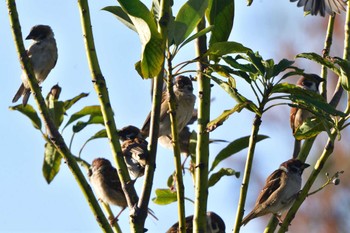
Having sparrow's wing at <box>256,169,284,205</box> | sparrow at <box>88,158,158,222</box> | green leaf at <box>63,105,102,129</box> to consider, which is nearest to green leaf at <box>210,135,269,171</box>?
green leaf at <box>63,105,102,129</box>

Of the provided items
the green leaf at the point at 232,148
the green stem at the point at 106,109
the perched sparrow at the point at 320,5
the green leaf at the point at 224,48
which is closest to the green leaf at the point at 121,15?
the green stem at the point at 106,109

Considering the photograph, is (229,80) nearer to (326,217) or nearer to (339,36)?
(326,217)

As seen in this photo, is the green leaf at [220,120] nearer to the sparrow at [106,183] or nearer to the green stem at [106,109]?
the green stem at [106,109]

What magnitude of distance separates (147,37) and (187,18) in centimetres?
20

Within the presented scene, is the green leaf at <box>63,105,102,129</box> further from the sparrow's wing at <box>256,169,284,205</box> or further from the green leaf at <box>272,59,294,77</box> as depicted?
the sparrow's wing at <box>256,169,284,205</box>

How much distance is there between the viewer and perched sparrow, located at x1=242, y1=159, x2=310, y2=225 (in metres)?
4.69

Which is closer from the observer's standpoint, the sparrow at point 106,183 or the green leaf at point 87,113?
the green leaf at point 87,113

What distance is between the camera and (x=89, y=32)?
230 cm

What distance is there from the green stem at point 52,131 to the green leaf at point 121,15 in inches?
9.8

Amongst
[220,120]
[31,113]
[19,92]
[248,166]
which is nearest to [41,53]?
[19,92]

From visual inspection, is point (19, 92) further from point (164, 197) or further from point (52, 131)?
point (52, 131)

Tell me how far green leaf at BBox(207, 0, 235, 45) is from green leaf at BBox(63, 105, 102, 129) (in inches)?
47.0

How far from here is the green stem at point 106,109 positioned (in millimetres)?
2146

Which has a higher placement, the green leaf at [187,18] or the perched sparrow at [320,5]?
the perched sparrow at [320,5]
